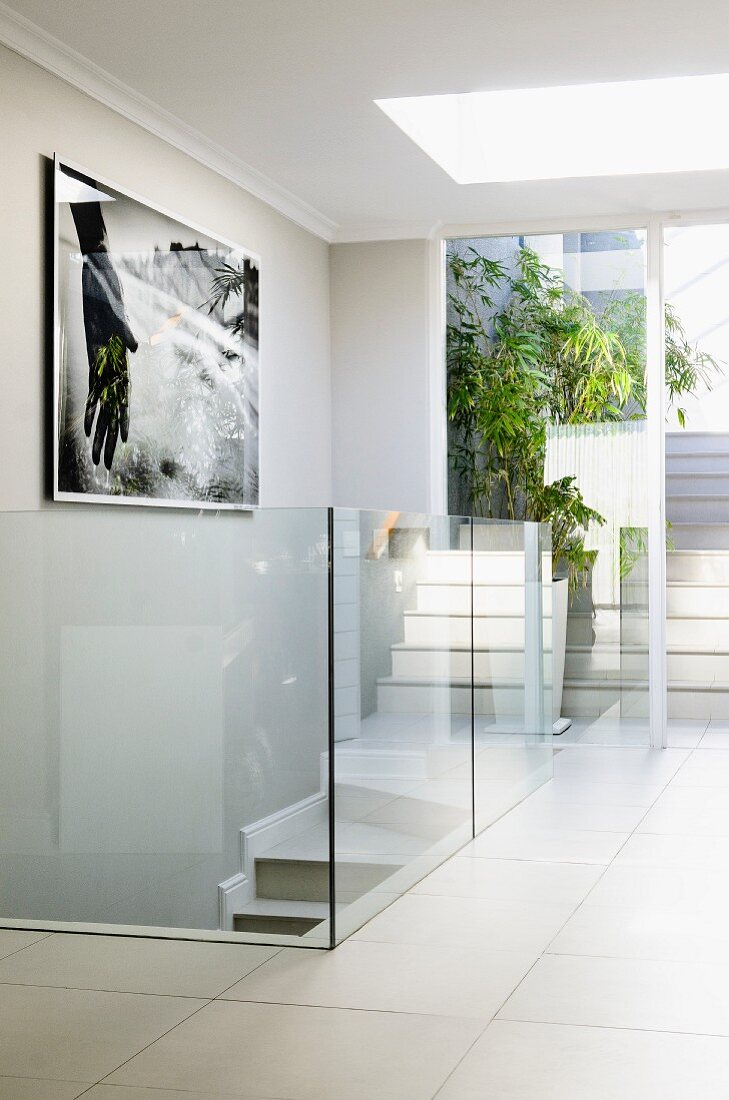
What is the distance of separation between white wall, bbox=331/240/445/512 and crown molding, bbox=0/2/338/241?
43 centimetres

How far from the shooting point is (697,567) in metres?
6.41

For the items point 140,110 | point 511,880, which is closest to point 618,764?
point 511,880

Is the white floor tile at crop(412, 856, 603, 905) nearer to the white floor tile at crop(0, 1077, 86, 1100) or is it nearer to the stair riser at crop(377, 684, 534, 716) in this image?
the stair riser at crop(377, 684, 534, 716)

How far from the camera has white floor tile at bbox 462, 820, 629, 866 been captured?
3.89 meters

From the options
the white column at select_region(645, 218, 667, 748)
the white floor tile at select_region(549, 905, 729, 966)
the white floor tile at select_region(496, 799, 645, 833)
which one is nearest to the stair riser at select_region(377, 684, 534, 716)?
the white floor tile at select_region(496, 799, 645, 833)

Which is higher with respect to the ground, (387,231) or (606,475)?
(387,231)

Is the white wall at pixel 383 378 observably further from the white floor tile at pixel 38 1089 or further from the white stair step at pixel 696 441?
the white floor tile at pixel 38 1089

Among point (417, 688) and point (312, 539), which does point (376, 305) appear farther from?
point (312, 539)

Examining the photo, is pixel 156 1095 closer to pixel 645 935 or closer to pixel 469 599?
pixel 645 935

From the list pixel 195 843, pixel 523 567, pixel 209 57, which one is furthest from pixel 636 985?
pixel 209 57

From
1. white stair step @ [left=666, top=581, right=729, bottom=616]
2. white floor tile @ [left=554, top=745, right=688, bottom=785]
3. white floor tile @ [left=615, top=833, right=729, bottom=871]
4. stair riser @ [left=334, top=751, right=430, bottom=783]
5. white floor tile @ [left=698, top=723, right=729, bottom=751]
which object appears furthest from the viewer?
white stair step @ [left=666, top=581, right=729, bottom=616]

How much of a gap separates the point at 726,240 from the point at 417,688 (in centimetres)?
337

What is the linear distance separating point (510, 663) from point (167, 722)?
1.88 meters

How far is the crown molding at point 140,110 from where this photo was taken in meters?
3.76
